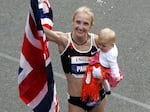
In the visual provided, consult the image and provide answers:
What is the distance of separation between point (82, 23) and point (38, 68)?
2.01 ft

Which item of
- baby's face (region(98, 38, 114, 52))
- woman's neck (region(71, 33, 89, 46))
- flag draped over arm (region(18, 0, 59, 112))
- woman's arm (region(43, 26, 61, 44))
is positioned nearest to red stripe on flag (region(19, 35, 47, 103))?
flag draped over arm (region(18, 0, 59, 112))

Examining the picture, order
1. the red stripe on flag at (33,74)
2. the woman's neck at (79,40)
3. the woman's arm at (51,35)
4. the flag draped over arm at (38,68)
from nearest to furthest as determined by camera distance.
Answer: the flag draped over arm at (38,68) < the red stripe on flag at (33,74) < the woman's arm at (51,35) < the woman's neck at (79,40)

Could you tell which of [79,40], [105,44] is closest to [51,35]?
[79,40]

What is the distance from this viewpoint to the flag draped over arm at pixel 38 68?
490 centimetres

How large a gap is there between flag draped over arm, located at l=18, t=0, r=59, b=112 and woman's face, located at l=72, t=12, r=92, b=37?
267 millimetres

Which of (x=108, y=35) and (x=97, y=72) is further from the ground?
(x=108, y=35)

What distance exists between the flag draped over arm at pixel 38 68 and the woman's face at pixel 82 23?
267mm

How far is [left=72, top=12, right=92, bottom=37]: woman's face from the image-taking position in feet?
16.7

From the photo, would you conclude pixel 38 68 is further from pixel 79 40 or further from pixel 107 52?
pixel 107 52

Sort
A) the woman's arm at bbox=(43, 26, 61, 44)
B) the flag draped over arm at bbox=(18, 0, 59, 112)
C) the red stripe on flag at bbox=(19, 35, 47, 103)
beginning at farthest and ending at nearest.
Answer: the woman's arm at bbox=(43, 26, 61, 44)
the red stripe on flag at bbox=(19, 35, 47, 103)
the flag draped over arm at bbox=(18, 0, 59, 112)

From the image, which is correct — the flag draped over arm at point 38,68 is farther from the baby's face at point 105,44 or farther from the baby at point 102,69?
the baby's face at point 105,44

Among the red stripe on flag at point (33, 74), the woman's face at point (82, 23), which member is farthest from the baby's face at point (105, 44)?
the red stripe on flag at point (33, 74)

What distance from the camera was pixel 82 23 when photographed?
5098mm

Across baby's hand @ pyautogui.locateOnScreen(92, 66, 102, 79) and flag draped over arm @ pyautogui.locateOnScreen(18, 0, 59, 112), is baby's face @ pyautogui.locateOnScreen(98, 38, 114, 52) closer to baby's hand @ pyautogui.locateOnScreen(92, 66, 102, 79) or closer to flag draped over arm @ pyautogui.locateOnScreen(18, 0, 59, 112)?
baby's hand @ pyautogui.locateOnScreen(92, 66, 102, 79)
